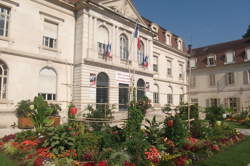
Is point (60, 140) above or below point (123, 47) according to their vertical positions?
below

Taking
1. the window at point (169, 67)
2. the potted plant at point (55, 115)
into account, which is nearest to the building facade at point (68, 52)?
the potted plant at point (55, 115)

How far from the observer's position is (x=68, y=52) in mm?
15609

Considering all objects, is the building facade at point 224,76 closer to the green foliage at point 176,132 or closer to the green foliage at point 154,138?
the green foliage at point 176,132

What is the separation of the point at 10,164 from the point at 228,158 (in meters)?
6.59

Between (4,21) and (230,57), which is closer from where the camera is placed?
(4,21)

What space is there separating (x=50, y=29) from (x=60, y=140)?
35.9 ft

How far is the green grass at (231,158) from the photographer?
6.05 m

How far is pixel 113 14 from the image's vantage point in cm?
1752

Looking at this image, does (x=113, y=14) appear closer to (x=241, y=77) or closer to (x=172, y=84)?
(x=172, y=84)

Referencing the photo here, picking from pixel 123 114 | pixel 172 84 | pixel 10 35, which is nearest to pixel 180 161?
pixel 123 114

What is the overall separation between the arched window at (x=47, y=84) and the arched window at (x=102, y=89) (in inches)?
128

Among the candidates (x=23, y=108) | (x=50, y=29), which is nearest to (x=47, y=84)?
(x=23, y=108)

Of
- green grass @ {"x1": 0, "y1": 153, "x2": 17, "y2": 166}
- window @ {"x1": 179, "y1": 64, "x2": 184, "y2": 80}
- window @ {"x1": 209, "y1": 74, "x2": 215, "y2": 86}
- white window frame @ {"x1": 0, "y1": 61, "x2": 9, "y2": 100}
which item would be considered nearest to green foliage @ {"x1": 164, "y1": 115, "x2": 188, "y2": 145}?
green grass @ {"x1": 0, "y1": 153, "x2": 17, "y2": 166}

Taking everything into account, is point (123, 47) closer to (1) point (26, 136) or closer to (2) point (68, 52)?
(2) point (68, 52)
